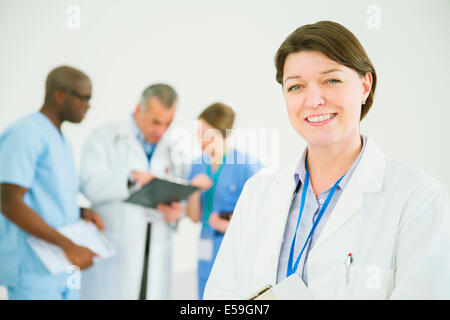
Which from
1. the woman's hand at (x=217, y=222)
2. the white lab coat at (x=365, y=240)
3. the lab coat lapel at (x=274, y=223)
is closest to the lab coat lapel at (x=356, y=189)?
the white lab coat at (x=365, y=240)

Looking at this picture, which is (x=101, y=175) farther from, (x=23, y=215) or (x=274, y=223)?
(x=274, y=223)

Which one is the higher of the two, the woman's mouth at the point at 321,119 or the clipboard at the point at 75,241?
the woman's mouth at the point at 321,119

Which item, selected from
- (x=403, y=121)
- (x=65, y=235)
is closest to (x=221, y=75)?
(x=403, y=121)

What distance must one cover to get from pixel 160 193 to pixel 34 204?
60 centimetres

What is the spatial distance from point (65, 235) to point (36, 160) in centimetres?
39

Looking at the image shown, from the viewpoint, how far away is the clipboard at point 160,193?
195 cm

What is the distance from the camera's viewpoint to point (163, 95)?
2234 mm

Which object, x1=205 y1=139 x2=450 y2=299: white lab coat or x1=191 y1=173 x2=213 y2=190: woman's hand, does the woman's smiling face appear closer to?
x1=205 y1=139 x2=450 y2=299: white lab coat

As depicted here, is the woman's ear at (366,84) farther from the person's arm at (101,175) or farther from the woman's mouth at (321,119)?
the person's arm at (101,175)

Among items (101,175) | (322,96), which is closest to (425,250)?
(322,96)

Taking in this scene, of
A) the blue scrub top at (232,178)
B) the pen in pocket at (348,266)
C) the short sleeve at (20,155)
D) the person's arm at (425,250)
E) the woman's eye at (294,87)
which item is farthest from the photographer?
the blue scrub top at (232,178)

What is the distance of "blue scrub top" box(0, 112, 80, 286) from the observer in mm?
1945

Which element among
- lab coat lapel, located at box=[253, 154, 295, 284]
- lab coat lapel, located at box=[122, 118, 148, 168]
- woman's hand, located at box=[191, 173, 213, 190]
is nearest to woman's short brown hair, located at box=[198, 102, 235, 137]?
woman's hand, located at box=[191, 173, 213, 190]
